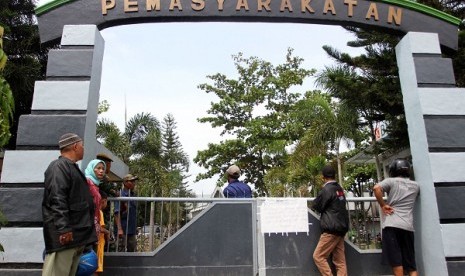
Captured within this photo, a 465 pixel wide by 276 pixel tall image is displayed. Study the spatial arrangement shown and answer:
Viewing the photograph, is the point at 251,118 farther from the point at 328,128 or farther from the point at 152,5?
the point at 152,5

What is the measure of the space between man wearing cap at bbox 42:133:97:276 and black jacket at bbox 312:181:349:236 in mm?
2611

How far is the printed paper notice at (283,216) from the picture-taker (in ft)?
16.1

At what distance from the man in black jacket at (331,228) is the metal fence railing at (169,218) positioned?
0.32 meters

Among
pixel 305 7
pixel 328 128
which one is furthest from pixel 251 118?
pixel 305 7

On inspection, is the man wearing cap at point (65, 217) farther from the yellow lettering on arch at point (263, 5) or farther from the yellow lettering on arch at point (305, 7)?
the yellow lettering on arch at point (305, 7)

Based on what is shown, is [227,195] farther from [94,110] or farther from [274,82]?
[274,82]

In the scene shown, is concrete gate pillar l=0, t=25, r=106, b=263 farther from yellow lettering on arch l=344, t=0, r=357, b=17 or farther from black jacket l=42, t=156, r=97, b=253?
yellow lettering on arch l=344, t=0, r=357, b=17

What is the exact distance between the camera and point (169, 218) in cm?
529

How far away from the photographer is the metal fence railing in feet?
16.5

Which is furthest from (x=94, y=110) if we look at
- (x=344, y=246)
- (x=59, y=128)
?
(x=344, y=246)

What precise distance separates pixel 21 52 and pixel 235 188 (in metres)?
12.9

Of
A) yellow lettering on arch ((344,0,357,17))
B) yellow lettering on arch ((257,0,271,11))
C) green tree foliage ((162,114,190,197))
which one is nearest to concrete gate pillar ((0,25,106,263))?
yellow lettering on arch ((257,0,271,11))

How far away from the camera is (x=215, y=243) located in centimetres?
490

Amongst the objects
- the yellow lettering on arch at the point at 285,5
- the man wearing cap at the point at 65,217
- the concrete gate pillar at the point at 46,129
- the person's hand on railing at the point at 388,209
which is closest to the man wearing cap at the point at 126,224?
the concrete gate pillar at the point at 46,129
